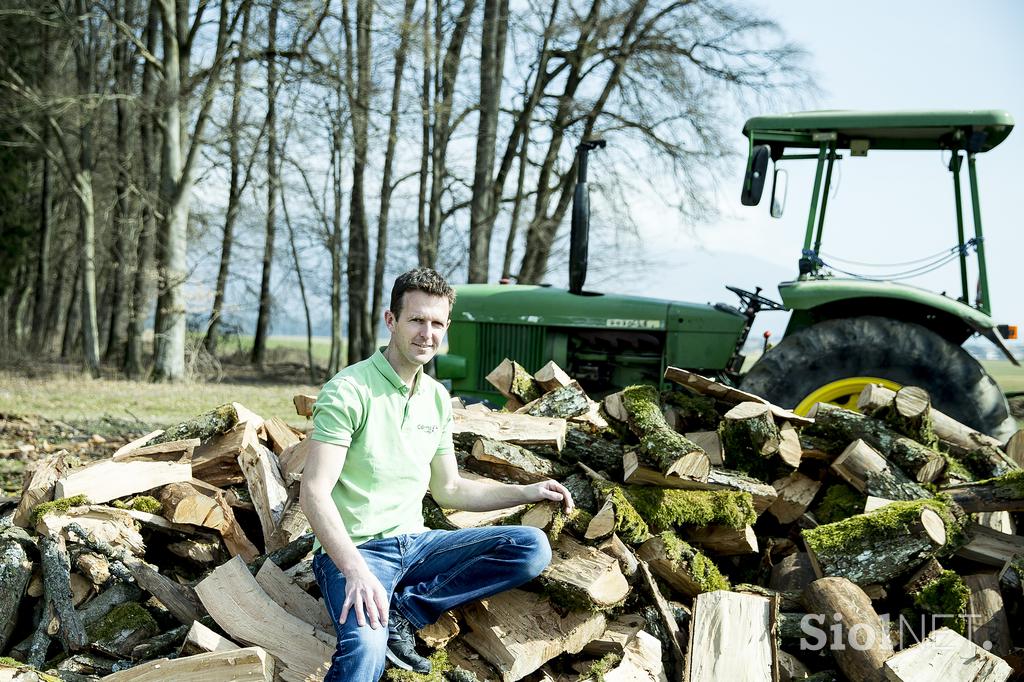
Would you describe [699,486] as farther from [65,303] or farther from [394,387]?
[65,303]

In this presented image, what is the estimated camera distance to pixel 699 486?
3836 millimetres

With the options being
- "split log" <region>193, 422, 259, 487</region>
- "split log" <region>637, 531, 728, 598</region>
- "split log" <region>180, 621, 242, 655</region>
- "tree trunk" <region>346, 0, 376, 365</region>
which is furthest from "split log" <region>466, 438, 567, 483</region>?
"tree trunk" <region>346, 0, 376, 365</region>

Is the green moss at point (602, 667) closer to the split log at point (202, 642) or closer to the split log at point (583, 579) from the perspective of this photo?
the split log at point (583, 579)

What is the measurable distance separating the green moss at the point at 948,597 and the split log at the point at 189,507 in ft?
10.0

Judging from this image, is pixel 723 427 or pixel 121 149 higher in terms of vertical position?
pixel 121 149

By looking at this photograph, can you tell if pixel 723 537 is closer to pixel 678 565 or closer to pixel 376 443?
pixel 678 565

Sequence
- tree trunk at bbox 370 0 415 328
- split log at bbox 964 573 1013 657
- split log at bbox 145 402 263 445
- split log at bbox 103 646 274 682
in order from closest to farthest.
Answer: split log at bbox 103 646 274 682 → split log at bbox 964 573 1013 657 → split log at bbox 145 402 263 445 → tree trunk at bbox 370 0 415 328

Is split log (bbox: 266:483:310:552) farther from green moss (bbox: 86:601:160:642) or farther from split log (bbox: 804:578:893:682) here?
split log (bbox: 804:578:893:682)

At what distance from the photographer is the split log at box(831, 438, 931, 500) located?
409 cm

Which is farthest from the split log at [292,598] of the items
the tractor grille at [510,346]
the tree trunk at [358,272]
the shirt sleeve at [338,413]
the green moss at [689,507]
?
the tree trunk at [358,272]

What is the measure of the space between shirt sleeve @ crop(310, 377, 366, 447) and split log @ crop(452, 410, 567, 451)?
115cm

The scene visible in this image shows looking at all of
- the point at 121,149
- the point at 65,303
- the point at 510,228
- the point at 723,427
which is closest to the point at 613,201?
the point at 510,228

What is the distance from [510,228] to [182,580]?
13.9 m

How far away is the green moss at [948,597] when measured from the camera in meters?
3.54
